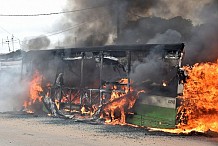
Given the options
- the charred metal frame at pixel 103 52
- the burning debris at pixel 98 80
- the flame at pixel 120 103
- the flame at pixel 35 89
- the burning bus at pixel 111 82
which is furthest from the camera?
the flame at pixel 35 89

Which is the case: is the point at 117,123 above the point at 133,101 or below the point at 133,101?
below

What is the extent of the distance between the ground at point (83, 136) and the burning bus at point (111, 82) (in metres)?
1.11

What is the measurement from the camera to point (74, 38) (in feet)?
99.3

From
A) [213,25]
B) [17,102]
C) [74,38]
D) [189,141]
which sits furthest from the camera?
[74,38]

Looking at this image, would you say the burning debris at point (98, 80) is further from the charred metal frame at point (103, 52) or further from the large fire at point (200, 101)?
the large fire at point (200, 101)

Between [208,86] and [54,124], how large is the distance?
6.65 metres

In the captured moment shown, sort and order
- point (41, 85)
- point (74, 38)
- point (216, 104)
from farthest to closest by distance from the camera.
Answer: point (74, 38) < point (41, 85) < point (216, 104)

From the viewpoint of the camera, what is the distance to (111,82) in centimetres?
1576

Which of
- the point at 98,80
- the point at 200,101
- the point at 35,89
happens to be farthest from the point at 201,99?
the point at 35,89

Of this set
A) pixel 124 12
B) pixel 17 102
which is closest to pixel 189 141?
pixel 17 102

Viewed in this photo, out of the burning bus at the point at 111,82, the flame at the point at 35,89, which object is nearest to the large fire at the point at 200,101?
the burning bus at the point at 111,82

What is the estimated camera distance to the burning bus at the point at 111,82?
1363 centimetres

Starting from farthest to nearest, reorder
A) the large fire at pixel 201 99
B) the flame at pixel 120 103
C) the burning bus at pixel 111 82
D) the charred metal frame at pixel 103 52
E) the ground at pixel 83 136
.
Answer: the flame at pixel 120 103 → the charred metal frame at pixel 103 52 → the burning bus at pixel 111 82 → the large fire at pixel 201 99 → the ground at pixel 83 136

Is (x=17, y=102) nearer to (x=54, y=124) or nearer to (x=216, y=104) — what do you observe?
(x=54, y=124)
